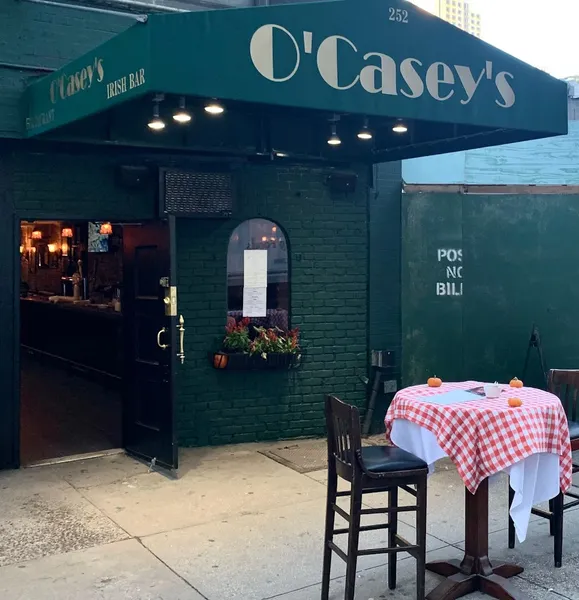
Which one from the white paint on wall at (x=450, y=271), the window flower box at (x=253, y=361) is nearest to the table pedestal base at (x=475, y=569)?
the window flower box at (x=253, y=361)

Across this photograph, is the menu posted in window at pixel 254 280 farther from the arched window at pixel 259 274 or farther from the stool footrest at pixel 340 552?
the stool footrest at pixel 340 552

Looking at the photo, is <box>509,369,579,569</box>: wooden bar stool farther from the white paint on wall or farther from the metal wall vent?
the metal wall vent

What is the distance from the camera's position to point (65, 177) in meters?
7.14

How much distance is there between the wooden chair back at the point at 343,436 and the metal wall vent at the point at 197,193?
11.4ft

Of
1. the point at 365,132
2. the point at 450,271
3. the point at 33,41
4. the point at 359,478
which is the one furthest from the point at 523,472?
the point at 33,41

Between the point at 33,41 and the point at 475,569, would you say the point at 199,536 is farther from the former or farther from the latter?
the point at 33,41

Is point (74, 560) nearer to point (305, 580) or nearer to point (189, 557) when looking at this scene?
point (189, 557)

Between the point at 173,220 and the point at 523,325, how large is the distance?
4558 millimetres

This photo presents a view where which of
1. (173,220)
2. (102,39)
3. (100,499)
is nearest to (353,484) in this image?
(100,499)

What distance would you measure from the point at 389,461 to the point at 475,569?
97 cm

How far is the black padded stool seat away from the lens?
4164 millimetres

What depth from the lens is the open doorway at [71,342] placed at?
865 centimetres

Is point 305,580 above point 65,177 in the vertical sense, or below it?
below

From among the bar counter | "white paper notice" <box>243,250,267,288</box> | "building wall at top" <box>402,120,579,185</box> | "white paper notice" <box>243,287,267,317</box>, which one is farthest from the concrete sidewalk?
"building wall at top" <box>402,120,579,185</box>
